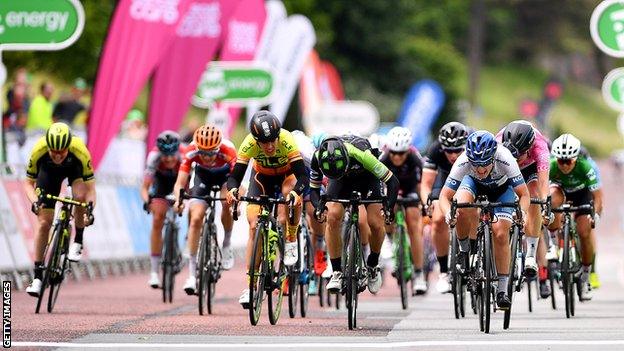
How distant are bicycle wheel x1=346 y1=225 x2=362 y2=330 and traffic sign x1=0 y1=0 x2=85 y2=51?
241 inches

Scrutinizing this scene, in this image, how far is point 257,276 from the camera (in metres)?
15.5

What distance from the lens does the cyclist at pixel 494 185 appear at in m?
14.9

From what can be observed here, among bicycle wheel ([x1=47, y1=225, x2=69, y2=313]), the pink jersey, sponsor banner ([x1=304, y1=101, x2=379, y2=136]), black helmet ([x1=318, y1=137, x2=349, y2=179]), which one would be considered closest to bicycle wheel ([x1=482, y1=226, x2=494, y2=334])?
black helmet ([x1=318, y1=137, x2=349, y2=179])

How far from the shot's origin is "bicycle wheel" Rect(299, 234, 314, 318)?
17328mm

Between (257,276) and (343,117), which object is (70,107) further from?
(257,276)

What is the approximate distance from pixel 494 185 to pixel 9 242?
25.3 ft

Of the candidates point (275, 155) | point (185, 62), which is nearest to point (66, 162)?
point (275, 155)

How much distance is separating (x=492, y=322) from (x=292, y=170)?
242cm

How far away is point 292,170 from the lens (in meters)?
16.3

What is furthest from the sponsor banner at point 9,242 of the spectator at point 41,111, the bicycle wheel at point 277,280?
the spectator at point 41,111

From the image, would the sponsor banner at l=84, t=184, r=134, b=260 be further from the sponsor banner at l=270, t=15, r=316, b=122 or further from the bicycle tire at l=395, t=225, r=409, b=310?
the sponsor banner at l=270, t=15, r=316, b=122

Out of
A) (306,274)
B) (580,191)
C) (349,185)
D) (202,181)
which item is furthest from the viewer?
(580,191)

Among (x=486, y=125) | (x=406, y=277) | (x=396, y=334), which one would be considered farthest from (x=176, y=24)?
(x=486, y=125)

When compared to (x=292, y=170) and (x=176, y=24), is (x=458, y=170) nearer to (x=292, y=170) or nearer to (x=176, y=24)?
(x=292, y=170)
